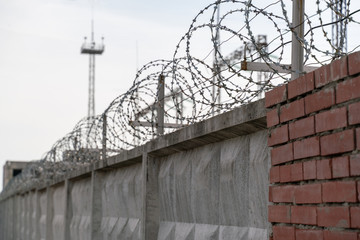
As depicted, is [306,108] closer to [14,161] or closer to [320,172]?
[320,172]

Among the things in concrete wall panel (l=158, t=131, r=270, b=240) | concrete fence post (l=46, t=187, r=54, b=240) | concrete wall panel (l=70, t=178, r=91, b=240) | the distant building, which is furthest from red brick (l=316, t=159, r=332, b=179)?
the distant building

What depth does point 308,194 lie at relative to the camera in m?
3.55

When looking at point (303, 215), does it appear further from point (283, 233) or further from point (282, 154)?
point (282, 154)

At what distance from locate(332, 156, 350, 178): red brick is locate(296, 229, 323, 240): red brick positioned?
0.30m

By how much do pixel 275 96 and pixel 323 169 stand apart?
0.67m

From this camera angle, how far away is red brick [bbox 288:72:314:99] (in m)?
3.57

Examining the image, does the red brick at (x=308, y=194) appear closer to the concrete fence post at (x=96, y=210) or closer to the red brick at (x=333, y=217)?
the red brick at (x=333, y=217)

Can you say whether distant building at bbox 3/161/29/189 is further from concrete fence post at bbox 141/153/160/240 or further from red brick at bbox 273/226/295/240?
red brick at bbox 273/226/295/240

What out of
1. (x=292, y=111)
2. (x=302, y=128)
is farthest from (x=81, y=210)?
(x=302, y=128)

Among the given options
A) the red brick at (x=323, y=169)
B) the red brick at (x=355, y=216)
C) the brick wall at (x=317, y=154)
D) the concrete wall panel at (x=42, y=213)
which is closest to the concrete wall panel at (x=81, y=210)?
the concrete wall panel at (x=42, y=213)

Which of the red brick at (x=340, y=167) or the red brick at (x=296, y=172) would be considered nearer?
the red brick at (x=340, y=167)

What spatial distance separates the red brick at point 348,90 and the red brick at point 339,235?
0.57 m

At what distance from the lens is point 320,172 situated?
11.3ft

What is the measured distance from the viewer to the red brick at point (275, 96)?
152 inches
